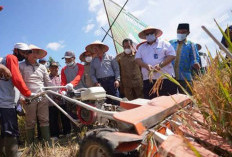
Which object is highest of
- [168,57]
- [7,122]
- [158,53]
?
[158,53]

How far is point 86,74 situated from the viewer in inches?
229

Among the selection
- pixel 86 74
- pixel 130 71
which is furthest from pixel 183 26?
pixel 86 74

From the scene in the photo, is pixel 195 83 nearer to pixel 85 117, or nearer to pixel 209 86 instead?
pixel 209 86

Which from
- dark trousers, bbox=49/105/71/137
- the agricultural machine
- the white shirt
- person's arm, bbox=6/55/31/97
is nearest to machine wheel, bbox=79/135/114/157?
the agricultural machine

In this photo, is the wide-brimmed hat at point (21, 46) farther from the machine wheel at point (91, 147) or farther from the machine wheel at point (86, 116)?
the machine wheel at point (91, 147)

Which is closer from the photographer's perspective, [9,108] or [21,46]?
[9,108]

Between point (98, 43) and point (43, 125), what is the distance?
224cm

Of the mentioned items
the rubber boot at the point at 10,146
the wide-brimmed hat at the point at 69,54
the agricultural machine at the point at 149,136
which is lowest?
the rubber boot at the point at 10,146

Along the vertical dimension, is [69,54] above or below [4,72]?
above

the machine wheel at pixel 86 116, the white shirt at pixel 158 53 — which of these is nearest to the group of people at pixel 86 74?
Result: the white shirt at pixel 158 53

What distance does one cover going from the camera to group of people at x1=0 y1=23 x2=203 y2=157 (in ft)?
9.57

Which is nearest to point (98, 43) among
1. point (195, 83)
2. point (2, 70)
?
point (2, 70)

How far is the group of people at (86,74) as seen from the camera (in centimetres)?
292

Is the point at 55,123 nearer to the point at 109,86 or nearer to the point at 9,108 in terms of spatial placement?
the point at 109,86
